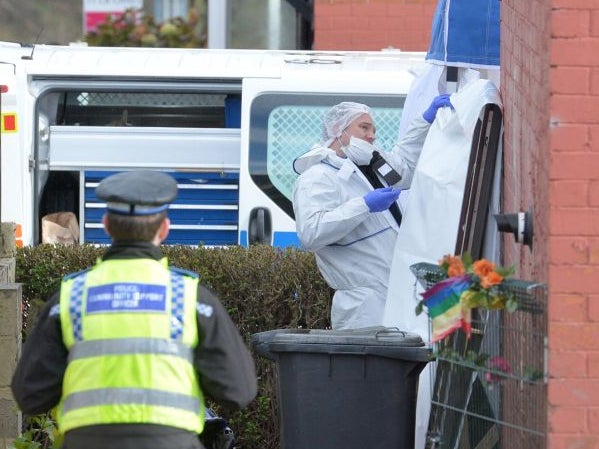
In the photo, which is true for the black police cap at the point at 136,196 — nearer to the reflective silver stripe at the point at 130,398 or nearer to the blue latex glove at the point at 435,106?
the reflective silver stripe at the point at 130,398

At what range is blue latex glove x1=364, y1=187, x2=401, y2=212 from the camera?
5887 millimetres

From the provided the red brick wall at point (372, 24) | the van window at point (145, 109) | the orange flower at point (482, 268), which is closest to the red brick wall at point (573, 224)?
the orange flower at point (482, 268)

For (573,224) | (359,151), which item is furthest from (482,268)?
(359,151)

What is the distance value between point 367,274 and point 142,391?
2.64 m

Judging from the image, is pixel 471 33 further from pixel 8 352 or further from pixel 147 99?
pixel 147 99

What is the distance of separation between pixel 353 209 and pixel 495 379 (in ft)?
6.06

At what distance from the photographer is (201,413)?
370 centimetres

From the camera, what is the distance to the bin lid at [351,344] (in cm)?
485

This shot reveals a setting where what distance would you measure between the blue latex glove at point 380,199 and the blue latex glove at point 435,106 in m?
0.39

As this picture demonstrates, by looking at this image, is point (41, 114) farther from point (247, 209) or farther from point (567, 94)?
point (567, 94)

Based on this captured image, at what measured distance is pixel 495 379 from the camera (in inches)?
164

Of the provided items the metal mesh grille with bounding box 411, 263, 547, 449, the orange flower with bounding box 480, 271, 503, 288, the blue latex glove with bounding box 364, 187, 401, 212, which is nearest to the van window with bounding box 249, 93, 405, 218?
the blue latex glove with bounding box 364, 187, 401, 212

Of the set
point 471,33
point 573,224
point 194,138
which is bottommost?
point 573,224

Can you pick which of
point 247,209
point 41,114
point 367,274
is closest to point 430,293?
point 367,274
